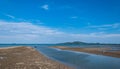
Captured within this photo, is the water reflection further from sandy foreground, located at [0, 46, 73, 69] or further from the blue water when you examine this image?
sandy foreground, located at [0, 46, 73, 69]

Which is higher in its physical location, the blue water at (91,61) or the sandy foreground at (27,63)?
the sandy foreground at (27,63)

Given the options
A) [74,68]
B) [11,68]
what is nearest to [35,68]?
[11,68]

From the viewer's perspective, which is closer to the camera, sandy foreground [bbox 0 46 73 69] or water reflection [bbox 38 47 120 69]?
sandy foreground [bbox 0 46 73 69]

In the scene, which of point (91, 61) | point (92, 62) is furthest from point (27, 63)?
point (91, 61)

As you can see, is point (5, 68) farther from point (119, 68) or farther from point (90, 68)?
point (119, 68)

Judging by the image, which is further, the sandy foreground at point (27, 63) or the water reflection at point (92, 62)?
the water reflection at point (92, 62)

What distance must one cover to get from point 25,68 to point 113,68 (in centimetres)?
1105

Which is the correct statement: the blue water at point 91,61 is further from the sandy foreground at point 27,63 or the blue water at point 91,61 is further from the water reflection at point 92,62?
the sandy foreground at point 27,63

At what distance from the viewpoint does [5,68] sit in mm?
17797

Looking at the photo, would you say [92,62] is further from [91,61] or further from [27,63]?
[27,63]

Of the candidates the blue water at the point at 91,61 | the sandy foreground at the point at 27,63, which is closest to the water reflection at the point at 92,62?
the blue water at the point at 91,61

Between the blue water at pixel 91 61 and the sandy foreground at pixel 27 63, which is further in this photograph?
the blue water at pixel 91 61

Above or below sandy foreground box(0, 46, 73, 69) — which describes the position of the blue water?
below

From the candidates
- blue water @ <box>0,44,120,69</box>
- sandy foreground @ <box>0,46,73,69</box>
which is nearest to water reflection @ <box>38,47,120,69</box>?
blue water @ <box>0,44,120,69</box>
